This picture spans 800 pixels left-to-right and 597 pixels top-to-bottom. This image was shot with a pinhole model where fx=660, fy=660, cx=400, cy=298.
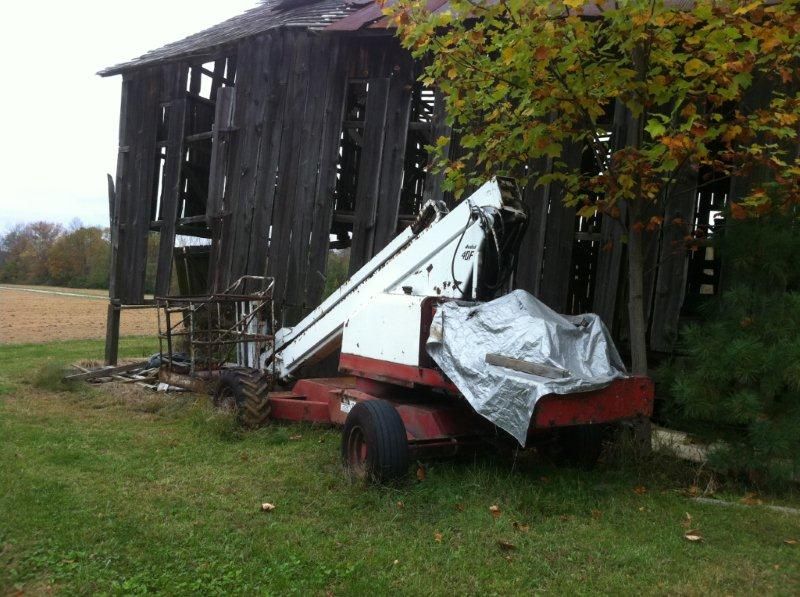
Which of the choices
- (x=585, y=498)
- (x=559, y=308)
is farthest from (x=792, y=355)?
(x=559, y=308)

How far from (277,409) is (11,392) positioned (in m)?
4.30

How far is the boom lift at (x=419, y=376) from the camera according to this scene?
15.7 ft

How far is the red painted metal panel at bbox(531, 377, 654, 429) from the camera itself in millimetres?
4438

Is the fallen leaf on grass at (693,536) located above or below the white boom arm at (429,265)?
below

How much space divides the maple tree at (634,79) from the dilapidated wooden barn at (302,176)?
1319 millimetres

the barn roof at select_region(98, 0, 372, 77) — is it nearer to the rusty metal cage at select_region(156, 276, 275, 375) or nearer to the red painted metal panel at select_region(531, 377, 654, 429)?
the rusty metal cage at select_region(156, 276, 275, 375)

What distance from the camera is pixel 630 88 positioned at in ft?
17.6

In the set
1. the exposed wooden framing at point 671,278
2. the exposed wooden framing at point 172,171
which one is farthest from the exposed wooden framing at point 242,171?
the exposed wooden framing at point 671,278

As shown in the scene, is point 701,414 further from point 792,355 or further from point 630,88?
point 630,88

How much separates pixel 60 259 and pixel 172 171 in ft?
238

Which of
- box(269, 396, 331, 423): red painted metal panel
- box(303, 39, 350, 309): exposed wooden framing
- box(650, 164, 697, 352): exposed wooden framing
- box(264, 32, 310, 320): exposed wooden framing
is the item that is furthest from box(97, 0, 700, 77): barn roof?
box(269, 396, 331, 423): red painted metal panel

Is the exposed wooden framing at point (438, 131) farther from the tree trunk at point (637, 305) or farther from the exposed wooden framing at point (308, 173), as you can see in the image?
the tree trunk at point (637, 305)

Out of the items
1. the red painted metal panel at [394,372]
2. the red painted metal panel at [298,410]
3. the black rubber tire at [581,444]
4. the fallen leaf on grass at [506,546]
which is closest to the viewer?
the fallen leaf on grass at [506,546]

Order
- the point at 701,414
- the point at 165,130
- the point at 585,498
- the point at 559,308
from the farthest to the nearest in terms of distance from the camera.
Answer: the point at 165,130
the point at 559,308
the point at 701,414
the point at 585,498
